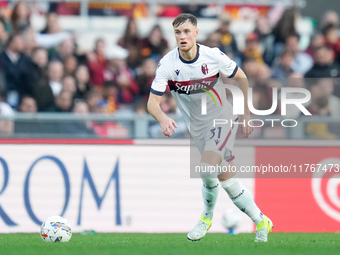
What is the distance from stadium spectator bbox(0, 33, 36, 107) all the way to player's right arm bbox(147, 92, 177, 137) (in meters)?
4.97

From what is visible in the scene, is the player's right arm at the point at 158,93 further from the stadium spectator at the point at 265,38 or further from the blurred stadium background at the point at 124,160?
the stadium spectator at the point at 265,38

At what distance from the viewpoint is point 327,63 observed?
13.5m

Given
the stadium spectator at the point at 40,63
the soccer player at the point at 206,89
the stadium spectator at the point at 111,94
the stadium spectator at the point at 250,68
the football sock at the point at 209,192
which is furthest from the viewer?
the stadium spectator at the point at 250,68

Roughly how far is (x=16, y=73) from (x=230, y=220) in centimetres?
460

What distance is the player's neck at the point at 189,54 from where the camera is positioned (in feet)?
26.9

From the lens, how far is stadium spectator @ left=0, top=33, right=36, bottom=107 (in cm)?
1263

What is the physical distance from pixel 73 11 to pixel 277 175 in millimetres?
6090

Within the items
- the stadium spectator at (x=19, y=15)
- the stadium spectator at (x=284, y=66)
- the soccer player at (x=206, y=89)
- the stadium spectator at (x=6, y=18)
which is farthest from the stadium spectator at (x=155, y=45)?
the soccer player at (x=206, y=89)

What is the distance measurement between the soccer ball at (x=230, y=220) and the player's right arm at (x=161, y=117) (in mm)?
3287

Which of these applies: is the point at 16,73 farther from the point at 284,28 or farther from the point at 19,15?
the point at 284,28

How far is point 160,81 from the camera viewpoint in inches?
322

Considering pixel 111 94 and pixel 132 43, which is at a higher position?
pixel 132 43

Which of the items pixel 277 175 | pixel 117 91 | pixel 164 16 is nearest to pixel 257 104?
pixel 277 175

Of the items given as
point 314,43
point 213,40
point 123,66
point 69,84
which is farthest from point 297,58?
point 69,84
